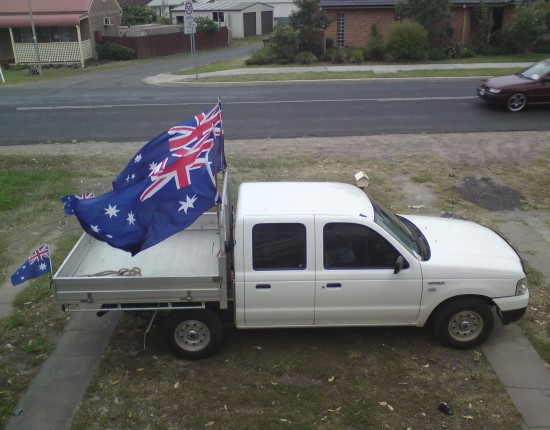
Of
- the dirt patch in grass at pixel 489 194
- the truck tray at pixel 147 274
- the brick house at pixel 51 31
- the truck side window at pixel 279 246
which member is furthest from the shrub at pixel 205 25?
the truck side window at pixel 279 246

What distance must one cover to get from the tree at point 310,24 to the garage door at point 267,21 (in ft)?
86.5

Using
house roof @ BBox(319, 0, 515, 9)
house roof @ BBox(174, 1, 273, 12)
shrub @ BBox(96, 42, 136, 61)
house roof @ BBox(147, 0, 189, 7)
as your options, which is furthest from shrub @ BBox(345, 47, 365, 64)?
house roof @ BBox(147, 0, 189, 7)

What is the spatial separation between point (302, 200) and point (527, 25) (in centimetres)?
2912

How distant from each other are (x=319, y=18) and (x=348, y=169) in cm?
2097

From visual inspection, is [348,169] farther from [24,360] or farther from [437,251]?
[24,360]

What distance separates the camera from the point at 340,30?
33625 mm

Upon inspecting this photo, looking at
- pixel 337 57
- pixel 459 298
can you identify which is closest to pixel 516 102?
pixel 459 298

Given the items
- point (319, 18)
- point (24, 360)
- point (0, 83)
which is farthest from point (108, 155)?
point (319, 18)

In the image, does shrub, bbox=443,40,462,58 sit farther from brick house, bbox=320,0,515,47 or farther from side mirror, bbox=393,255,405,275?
side mirror, bbox=393,255,405,275

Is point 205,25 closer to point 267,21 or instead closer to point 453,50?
point 267,21

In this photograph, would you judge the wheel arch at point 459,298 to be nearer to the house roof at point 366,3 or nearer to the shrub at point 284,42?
the shrub at point 284,42

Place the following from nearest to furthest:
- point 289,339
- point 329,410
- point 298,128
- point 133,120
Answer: point 329,410 < point 289,339 < point 298,128 < point 133,120

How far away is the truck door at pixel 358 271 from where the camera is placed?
19.2 feet

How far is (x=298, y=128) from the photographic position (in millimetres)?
15555
